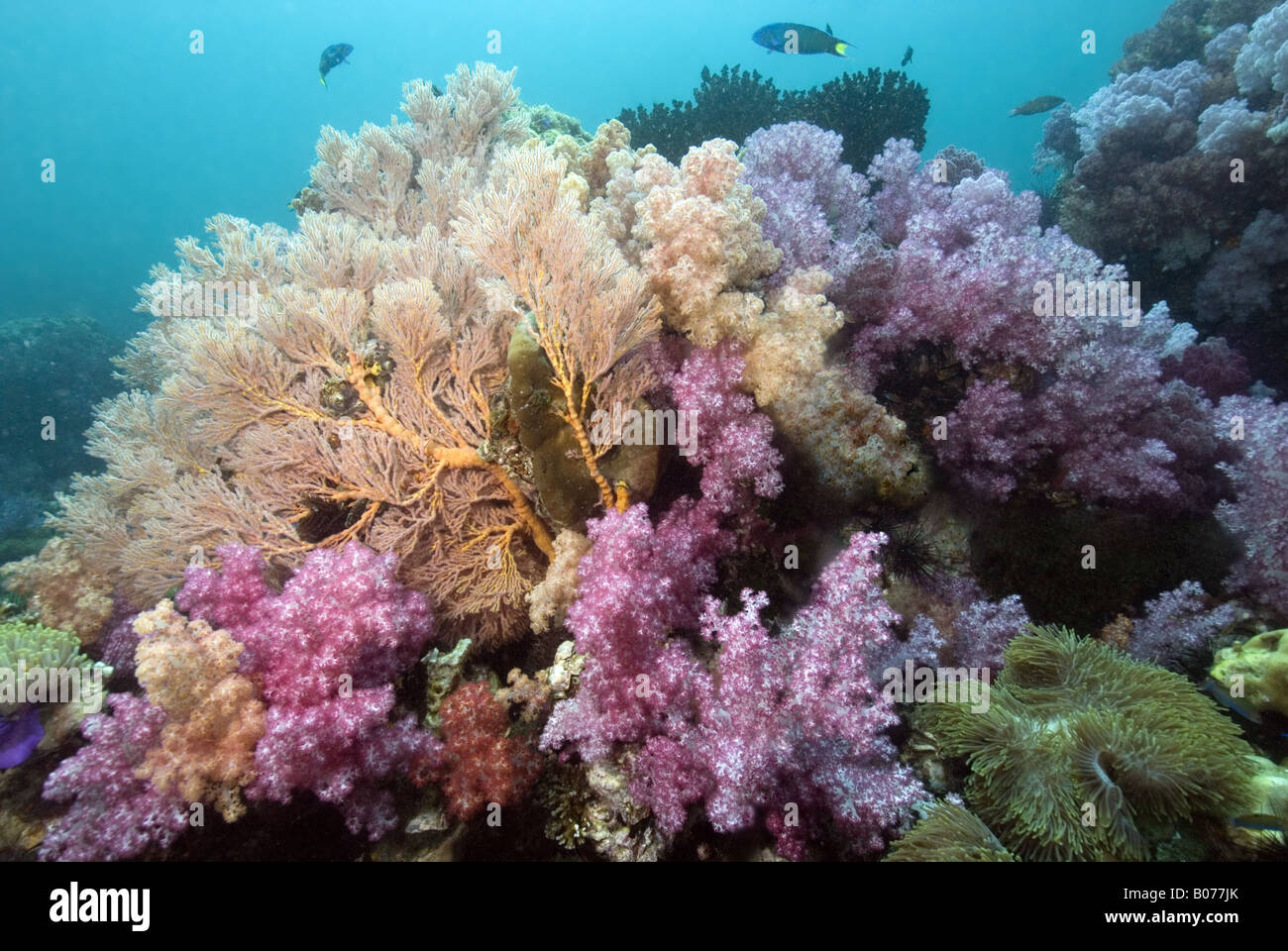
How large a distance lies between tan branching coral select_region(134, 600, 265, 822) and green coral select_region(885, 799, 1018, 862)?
143 inches

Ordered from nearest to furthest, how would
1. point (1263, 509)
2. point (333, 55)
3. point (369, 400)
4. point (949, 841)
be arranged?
point (949, 841)
point (1263, 509)
point (369, 400)
point (333, 55)

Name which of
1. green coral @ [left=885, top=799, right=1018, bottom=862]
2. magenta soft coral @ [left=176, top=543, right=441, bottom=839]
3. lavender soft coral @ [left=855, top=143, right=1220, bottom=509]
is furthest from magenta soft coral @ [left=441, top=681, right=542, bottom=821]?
lavender soft coral @ [left=855, top=143, right=1220, bottom=509]

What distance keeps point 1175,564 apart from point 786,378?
3.48 m

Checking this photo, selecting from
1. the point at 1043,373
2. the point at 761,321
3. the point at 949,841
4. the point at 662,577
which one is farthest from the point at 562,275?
the point at 1043,373

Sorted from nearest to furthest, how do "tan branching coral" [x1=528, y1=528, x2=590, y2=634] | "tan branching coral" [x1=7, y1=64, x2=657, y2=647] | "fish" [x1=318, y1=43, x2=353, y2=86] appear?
1. "tan branching coral" [x1=7, y1=64, x2=657, y2=647]
2. "tan branching coral" [x1=528, y1=528, x2=590, y2=634]
3. "fish" [x1=318, y1=43, x2=353, y2=86]

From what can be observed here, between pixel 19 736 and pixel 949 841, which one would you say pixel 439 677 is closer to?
pixel 19 736

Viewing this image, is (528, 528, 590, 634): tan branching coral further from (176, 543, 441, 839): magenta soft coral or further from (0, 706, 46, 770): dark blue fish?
(0, 706, 46, 770): dark blue fish

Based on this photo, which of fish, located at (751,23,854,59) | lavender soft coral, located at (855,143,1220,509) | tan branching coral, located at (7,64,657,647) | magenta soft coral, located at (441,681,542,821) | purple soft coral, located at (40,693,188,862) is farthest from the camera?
fish, located at (751,23,854,59)

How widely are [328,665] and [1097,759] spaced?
4298 millimetres

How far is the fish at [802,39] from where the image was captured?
8.13 metres

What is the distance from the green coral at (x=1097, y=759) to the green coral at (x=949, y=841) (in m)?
0.24

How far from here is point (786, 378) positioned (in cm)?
411

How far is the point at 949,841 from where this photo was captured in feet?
8.90

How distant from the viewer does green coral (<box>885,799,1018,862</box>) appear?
2611mm
